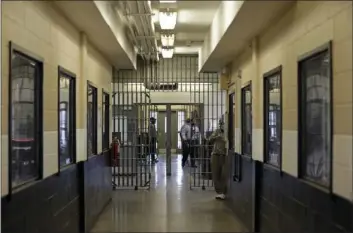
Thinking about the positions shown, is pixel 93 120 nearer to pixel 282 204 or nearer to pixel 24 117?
pixel 24 117

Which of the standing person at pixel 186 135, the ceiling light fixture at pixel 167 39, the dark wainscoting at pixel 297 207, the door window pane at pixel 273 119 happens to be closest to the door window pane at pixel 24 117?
the dark wainscoting at pixel 297 207

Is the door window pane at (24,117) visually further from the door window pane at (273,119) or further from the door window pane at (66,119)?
the door window pane at (273,119)

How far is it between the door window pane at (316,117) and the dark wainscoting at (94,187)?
10.3 feet

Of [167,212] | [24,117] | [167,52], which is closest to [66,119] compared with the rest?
[24,117]

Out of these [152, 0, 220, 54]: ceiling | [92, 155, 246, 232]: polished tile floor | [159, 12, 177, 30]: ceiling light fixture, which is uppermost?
[152, 0, 220, 54]: ceiling

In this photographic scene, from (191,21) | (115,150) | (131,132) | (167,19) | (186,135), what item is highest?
(191,21)

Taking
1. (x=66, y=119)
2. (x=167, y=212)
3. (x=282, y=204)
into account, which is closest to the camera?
(x=282, y=204)

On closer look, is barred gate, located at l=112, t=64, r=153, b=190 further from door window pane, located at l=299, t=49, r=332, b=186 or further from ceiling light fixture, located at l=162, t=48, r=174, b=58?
door window pane, located at l=299, t=49, r=332, b=186

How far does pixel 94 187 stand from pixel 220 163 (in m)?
2.97

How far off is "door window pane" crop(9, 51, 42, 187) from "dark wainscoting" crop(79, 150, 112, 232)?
1.99m

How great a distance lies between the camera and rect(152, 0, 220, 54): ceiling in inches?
230

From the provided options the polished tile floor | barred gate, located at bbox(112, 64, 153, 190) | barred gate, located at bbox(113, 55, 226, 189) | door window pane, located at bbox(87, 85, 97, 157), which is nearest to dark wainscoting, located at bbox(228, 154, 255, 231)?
the polished tile floor

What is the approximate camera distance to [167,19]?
627 cm

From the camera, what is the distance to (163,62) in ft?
35.3
